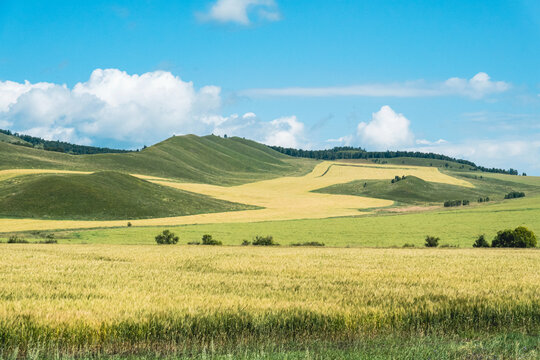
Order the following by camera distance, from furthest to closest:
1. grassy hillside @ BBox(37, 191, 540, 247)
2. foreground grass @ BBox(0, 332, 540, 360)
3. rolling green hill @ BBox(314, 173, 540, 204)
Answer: rolling green hill @ BBox(314, 173, 540, 204) → grassy hillside @ BBox(37, 191, 540, 247) → foreground grass @ BBox(0, 332, 540, 360)

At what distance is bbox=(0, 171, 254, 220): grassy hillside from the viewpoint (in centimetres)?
10506

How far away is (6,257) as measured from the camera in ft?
102

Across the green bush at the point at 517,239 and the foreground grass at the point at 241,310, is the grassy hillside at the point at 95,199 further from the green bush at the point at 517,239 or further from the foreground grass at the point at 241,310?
the foreground grass at the point at 241,310

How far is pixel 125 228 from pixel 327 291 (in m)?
69.3

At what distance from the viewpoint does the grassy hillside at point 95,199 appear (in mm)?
105062

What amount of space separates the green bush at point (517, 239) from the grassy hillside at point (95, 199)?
75262 millimetres

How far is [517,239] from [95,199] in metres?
93.4

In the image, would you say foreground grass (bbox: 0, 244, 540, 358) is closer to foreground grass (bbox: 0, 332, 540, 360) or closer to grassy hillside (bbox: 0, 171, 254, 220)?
foreground grass (bbox: 0, 332, 540, 360)

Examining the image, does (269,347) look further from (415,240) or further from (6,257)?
(415,240)

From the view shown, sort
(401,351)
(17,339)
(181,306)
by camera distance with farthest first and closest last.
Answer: (181,306) → (17,339) → (401,351)

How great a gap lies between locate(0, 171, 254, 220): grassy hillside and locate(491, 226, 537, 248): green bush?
247 ft

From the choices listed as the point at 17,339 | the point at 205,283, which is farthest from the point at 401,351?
the point at 205,283

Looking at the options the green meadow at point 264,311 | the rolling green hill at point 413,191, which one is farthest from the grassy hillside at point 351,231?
the rolling green hill at point 413,191

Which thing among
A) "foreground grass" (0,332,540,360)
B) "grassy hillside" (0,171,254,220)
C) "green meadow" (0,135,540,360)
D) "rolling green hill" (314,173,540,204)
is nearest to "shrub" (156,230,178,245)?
"green meadow" (0,135,540,360)
